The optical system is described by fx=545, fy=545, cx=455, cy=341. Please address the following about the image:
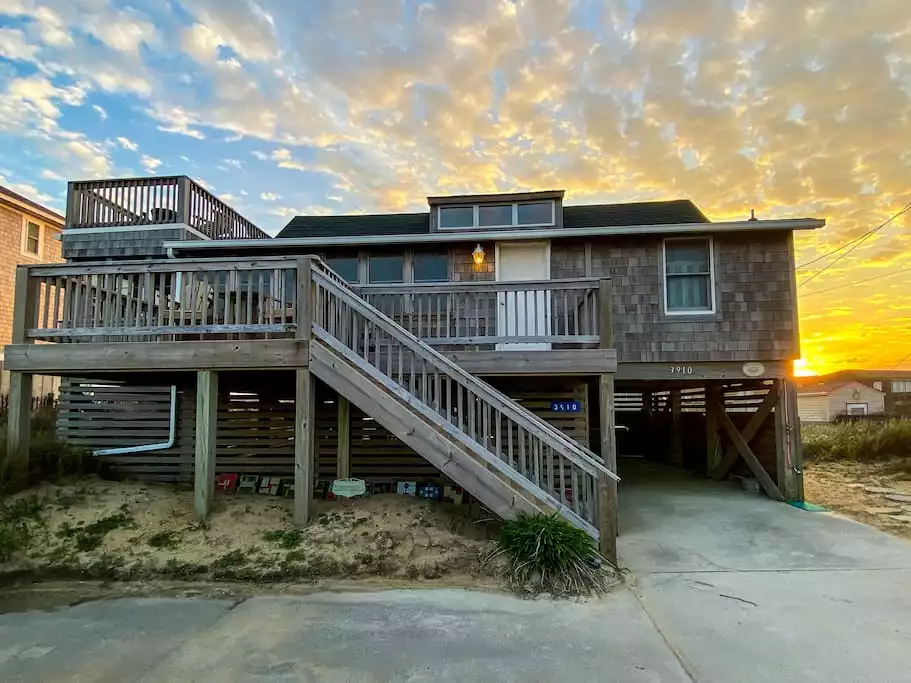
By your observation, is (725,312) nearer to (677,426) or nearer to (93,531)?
(677,426)

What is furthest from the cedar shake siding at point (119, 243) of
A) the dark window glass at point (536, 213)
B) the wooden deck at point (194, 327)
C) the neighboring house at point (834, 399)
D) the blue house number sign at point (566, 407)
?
the neighboring house at point (834, 399)

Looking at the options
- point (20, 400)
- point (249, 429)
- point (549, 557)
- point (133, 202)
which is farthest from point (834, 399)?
point (20, 400)

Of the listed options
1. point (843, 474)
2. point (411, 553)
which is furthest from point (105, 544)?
point (843, 474)

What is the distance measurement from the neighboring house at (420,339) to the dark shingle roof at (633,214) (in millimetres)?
86

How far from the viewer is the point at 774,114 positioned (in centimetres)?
990

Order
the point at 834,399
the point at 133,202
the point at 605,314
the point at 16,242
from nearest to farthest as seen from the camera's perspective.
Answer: the point at 605,314, the point at 133,202, the point at 16,242, the point at 834,399

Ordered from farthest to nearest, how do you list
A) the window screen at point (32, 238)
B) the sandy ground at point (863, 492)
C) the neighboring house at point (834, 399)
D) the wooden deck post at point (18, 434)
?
1. the neighboring house at point (834, 399)
2. the window screen at point (32, 238)
3. the sandy ground at point (863, 492)
4. the wooden deck post at point (18, 434)

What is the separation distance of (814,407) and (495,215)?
3807 centimetres

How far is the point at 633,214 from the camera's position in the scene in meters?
10.5

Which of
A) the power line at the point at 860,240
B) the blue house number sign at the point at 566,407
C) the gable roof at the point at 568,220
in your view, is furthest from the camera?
the power line at the point at 860,240

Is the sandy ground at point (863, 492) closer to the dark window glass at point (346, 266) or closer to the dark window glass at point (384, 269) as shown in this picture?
the dark window glass at point (384, 269)

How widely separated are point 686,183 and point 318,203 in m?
8.65

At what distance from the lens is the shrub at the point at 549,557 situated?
448 cm

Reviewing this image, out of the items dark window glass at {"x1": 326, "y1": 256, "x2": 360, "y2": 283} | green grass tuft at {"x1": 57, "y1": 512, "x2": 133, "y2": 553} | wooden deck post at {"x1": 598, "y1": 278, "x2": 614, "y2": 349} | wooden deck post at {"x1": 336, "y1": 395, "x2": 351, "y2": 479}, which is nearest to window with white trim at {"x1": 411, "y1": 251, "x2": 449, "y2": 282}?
dark window glass at {"x1": 326, "y1": 256, "x2": 360, "y2": 283}
